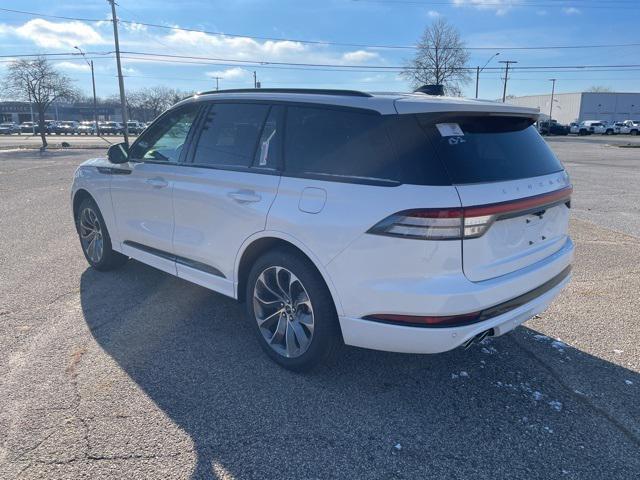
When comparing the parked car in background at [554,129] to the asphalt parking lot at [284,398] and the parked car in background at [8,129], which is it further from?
the parked car in background at [8,129]

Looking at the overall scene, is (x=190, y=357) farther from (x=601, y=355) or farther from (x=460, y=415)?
(x=601, y=355)

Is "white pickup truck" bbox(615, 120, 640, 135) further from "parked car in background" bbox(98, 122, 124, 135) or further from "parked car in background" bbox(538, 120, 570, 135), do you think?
"parked car in background" bbox(98, 122, 124, 135)

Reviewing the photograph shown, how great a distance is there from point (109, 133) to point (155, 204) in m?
69.6

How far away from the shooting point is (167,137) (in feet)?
14.5

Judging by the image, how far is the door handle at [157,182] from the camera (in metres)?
4.16

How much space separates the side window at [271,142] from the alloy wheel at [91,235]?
2660 millimetres

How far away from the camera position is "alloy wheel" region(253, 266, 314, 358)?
3223mm

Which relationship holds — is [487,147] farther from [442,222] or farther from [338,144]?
[338,144]

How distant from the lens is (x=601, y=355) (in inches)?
142

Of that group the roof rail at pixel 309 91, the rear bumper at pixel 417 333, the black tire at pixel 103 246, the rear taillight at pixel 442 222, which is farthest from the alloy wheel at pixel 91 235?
the rear taillight at pixel 442 222

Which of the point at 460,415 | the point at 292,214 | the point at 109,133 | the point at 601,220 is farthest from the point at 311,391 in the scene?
the point at 109,133

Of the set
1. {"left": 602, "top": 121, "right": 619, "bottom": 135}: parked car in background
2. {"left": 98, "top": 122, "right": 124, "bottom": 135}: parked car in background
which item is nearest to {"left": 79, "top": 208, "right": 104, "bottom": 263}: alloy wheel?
{"left": 98, "top": 122, "right": 124, "bottom": 135}: parked car in background

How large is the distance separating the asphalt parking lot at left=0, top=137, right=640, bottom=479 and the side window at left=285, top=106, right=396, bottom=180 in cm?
141

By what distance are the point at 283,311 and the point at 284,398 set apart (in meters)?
0.59
